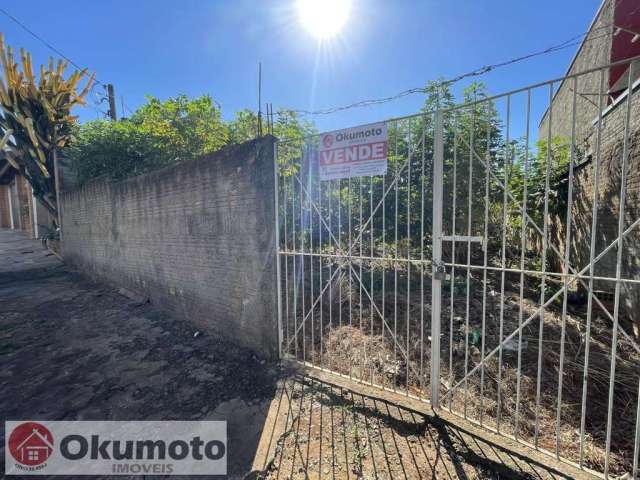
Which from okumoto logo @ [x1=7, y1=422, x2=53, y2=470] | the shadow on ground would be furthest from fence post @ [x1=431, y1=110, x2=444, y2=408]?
okumoto logo @ [x1=7, y1=422, x2=53, y2=470]

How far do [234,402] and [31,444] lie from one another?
1709 mm

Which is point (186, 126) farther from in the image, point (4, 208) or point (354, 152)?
point (4, 208)

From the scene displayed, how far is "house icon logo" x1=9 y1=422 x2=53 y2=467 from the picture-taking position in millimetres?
2453

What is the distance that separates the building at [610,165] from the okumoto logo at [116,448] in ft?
13.8

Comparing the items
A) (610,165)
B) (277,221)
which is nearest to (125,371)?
(277,221)

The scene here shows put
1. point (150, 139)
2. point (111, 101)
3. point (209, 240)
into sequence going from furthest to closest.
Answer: point (111, 101)
point (150, 139)
point (209, 240)

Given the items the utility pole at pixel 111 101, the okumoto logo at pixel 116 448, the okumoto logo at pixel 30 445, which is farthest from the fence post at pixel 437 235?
the utility pole at pixel 111 101

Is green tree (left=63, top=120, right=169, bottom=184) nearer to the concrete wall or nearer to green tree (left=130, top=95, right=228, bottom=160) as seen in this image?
green tree (left=130, top=95, right=228, bottom=160)

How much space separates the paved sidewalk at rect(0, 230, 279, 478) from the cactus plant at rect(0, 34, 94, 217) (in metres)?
6.25

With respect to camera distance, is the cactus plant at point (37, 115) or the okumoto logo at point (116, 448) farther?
the cactus plant at point (37, 115)

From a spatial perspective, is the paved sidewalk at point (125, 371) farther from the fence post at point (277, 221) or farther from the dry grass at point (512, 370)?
the dry grass at point (512, 370)

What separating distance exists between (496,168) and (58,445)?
6.59 m

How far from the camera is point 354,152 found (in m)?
2.99

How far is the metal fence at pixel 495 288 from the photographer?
84.4 inches
